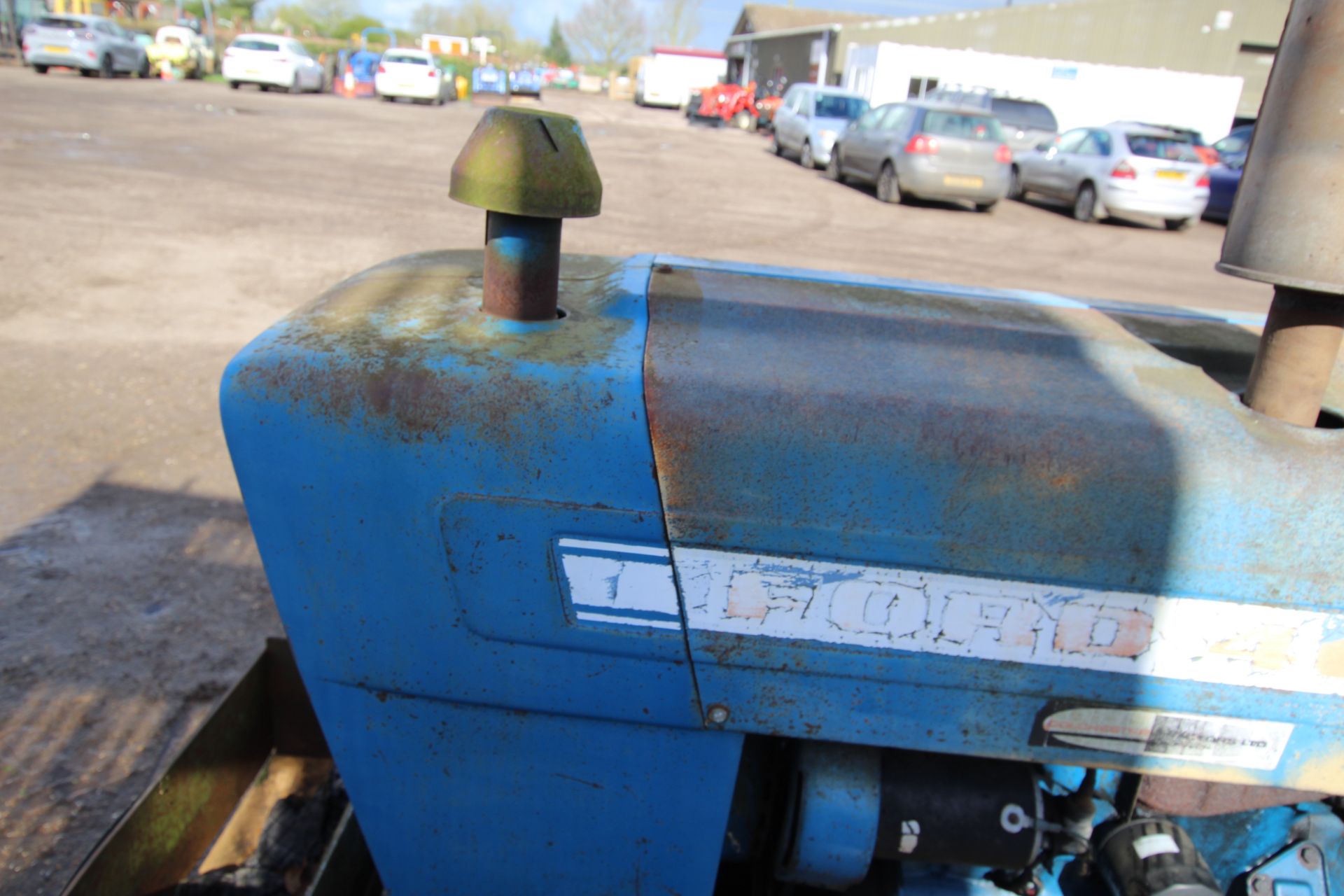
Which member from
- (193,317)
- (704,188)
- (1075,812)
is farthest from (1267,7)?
(1075,812)

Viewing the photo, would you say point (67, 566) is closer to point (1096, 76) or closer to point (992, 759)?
point (992, 759)

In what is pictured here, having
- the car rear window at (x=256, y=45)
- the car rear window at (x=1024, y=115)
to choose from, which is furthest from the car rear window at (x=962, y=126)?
the car rear window at (x=256, y=45)

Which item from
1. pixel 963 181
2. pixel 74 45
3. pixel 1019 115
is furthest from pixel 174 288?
pixel 74 45

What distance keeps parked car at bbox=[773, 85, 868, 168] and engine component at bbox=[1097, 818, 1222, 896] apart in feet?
50.5

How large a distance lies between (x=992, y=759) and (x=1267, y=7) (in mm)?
34068

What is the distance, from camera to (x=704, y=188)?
42.0 ft

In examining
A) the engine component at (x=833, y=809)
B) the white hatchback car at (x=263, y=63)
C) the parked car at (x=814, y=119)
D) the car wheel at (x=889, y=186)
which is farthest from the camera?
the white hatchback car at (x=263, y=63)

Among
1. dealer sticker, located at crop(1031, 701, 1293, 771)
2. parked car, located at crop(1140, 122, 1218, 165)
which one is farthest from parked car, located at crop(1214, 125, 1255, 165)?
dealer sticker, located at crop(1031, 701, 1293, 771)

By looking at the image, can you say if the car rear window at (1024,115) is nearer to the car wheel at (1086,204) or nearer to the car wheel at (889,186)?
the car wheel at (1086,204)

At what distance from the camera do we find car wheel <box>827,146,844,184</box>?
14.8 m

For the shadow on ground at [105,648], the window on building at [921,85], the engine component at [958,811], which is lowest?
the shadow on ground at [105,648]

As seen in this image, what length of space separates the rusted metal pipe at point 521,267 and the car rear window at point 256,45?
25869mm

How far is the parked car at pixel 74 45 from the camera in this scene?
2159 cm

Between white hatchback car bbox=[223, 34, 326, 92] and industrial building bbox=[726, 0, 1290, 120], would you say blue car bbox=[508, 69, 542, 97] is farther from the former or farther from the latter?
industrial building bbox=[726, 0, 1290, 120]
